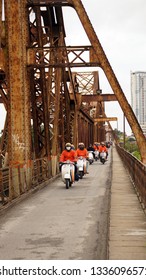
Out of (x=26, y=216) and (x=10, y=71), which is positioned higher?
(x=10, y=71)

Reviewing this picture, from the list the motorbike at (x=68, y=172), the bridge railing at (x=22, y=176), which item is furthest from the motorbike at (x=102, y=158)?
the motorbike at (x=68, y=172)

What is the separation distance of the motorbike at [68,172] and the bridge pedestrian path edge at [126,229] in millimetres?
2229

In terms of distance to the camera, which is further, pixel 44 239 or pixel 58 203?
pixel 58 203

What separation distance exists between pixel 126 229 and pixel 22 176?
5.71 meters

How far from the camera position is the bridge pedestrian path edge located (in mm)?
7270

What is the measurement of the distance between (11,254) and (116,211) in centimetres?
473

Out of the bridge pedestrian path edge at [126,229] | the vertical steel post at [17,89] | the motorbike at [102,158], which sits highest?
the vertical steel post at [17,89]

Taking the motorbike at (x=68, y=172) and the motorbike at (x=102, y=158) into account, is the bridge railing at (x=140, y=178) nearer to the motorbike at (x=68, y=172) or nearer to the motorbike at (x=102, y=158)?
the motorbike at (x=68, y=172)

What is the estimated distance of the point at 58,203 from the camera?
12.9 meters

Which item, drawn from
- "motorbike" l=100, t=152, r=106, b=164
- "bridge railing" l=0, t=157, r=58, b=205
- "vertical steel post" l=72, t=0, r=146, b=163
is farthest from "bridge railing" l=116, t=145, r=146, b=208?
"motorbike" l=100, t=152, r=106, b=164

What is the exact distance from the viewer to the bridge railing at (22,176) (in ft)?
39.7

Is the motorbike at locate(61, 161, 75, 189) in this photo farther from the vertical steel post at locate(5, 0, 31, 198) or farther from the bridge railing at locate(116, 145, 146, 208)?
the bridge railing at locate(116, 145, 146, 208)
